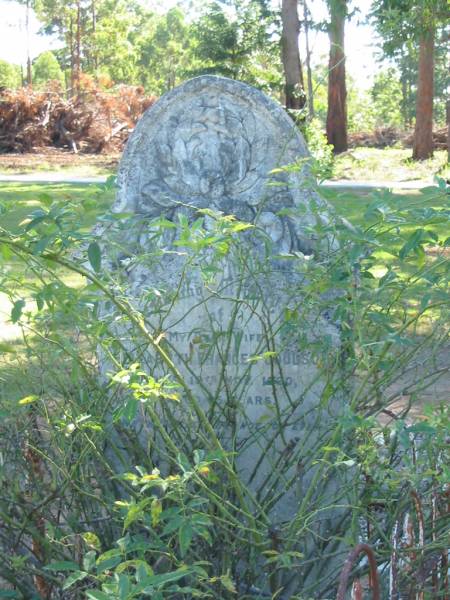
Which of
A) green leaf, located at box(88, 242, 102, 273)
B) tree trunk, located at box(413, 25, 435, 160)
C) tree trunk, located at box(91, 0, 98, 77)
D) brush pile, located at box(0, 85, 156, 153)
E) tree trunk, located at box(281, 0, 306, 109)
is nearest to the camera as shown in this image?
green leaf, located at box(88, 242, 102, 273)

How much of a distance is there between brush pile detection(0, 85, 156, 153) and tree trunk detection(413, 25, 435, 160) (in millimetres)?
7709

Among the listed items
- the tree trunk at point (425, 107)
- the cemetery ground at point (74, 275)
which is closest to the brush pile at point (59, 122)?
the tree trunk at point (425, 107)

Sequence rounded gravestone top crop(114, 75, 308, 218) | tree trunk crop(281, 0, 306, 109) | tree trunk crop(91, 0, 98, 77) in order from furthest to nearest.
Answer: tree trunk crop(91, 0, 98, 77), tree trunk crop(281, 0, 306, 109), rounded gravestone top crop(114, 75, 308, 218)

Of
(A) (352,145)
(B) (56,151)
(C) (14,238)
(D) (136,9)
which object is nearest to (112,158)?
(B) (56,151)

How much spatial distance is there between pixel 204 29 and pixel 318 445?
74.7ft

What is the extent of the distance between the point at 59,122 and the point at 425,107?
9.52m

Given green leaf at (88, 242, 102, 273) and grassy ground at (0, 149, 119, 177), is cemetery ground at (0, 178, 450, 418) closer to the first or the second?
green leaf at (88, 242, 102, 273)

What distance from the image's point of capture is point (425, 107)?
21328 millimetres

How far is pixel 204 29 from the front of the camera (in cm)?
2458

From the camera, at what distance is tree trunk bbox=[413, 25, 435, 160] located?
2108cm

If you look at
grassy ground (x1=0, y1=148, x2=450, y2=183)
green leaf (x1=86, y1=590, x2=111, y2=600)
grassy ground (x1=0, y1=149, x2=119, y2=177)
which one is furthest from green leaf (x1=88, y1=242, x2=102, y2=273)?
grassy ground (x1=0, y1=149, x2=119, y2=177)

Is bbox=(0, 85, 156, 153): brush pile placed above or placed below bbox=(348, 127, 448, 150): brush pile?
above

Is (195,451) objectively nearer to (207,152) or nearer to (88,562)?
(88,562)

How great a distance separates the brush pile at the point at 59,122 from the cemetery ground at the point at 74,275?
26.4ft
